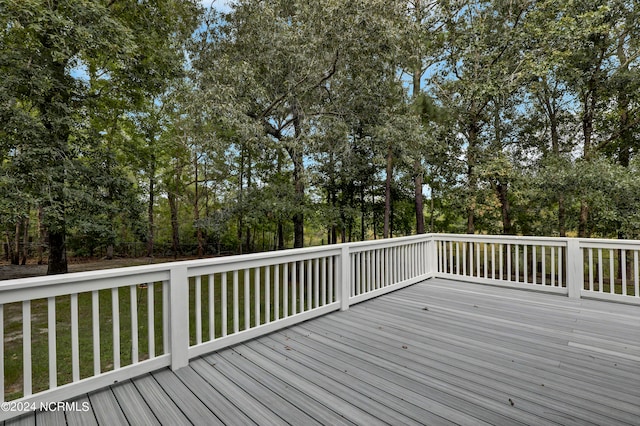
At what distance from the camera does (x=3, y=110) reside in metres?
4.98

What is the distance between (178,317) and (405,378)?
5.45ft

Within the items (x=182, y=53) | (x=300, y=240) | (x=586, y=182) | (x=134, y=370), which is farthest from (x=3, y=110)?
(x=586, y=182)

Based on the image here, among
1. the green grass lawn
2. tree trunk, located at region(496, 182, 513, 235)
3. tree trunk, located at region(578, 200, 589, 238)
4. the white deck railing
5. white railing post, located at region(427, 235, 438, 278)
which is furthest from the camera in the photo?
tree trunk, located at region(578, 200, 589, 238)

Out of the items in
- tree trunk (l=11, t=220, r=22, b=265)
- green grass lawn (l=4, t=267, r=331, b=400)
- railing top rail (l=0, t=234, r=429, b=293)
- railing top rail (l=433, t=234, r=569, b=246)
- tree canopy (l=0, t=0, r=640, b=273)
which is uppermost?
tree canopy (l=0, t=0, r=640, b=273)

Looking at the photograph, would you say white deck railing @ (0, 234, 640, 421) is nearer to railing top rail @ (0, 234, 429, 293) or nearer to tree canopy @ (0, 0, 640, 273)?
railing top rail @ (0, 234, 429, 293)

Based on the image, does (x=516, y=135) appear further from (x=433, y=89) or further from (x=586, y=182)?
(x=433, y=89)

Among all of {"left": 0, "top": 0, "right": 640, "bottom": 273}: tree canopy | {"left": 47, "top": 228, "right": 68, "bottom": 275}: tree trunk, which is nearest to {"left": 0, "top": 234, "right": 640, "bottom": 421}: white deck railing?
{"left": 47, "top": 228, "right": 68, "bottom": 275}: tree trunk

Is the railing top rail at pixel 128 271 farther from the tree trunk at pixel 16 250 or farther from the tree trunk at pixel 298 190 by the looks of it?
the tree trunk at pixel 16 250

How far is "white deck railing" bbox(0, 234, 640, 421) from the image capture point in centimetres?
182

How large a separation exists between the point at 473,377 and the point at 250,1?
294 inches

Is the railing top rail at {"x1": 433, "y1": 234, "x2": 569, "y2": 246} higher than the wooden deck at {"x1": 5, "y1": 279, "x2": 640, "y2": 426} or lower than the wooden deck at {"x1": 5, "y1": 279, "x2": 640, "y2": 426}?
higher

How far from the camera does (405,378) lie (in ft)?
6.83

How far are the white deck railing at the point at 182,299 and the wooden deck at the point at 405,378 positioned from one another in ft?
0.46

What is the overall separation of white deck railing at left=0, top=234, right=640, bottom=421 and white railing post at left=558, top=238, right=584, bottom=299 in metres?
0.01
